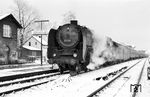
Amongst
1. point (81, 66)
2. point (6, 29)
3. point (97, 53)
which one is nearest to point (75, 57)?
point (81, 66)

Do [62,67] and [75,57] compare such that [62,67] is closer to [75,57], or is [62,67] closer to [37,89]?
[75,57]

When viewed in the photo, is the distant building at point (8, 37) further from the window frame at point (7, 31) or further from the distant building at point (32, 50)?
the distant building at point (32, 50)

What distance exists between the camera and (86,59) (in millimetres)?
16609

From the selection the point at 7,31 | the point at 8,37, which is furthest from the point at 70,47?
the point at 7,31

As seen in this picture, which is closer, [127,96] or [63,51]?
[127,96]

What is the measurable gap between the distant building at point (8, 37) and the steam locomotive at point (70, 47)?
16818mm

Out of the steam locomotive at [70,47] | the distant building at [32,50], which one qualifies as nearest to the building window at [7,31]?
the steam locomotive at [70,47]

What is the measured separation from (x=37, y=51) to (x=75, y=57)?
52047 mm

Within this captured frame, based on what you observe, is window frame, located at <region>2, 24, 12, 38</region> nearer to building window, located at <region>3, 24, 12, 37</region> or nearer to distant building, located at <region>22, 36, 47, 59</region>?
building window, located at <region>3, 24, 12, 37</region>

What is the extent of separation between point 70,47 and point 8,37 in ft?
62.6

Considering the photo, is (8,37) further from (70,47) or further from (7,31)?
(70,47)

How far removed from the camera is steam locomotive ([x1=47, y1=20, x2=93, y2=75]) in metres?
15.5

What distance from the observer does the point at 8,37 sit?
33.5 m

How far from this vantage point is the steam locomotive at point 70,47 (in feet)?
51.0
